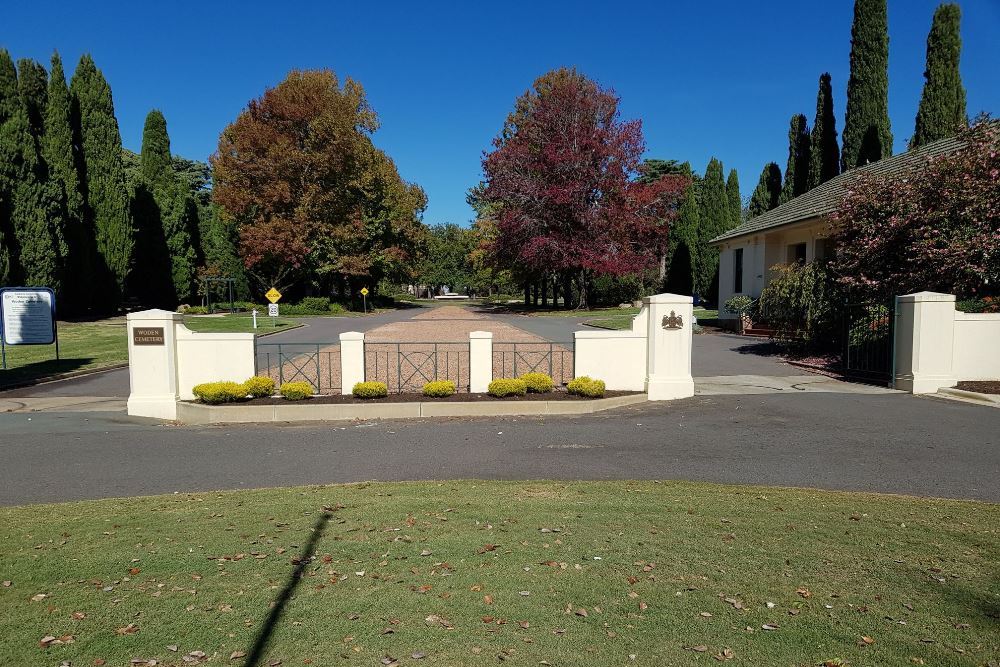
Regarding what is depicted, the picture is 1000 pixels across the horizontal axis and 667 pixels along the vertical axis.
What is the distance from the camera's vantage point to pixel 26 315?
14812 millimetres

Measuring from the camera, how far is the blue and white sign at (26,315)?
1476cm

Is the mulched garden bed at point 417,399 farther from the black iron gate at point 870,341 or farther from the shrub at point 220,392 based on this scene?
the black iron gate at point 870,341

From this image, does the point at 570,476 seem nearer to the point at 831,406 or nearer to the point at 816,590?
the point at 816,590

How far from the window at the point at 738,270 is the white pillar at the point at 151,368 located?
77.1 ft

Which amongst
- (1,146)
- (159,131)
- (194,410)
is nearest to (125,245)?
(1,146)

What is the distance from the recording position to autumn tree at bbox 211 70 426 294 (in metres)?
43.0

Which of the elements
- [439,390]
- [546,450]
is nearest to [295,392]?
[439,390]

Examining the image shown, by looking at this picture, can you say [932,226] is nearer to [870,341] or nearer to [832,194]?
[870,341]

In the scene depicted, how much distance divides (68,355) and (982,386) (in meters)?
23.5

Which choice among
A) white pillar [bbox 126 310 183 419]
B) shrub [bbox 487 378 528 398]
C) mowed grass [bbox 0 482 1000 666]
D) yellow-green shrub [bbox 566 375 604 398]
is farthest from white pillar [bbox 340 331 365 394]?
mowed grass [bbox 0 482 1000 666]

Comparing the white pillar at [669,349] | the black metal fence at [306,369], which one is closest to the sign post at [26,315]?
the black metal fence at [306,369]

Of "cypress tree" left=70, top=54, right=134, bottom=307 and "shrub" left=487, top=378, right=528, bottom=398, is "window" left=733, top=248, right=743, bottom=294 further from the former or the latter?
"cypress tree" left=70, top=54, right=134, bottom=307

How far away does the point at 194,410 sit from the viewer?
33.2 feet

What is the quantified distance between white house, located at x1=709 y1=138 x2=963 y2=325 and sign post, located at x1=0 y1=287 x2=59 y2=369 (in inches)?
820
